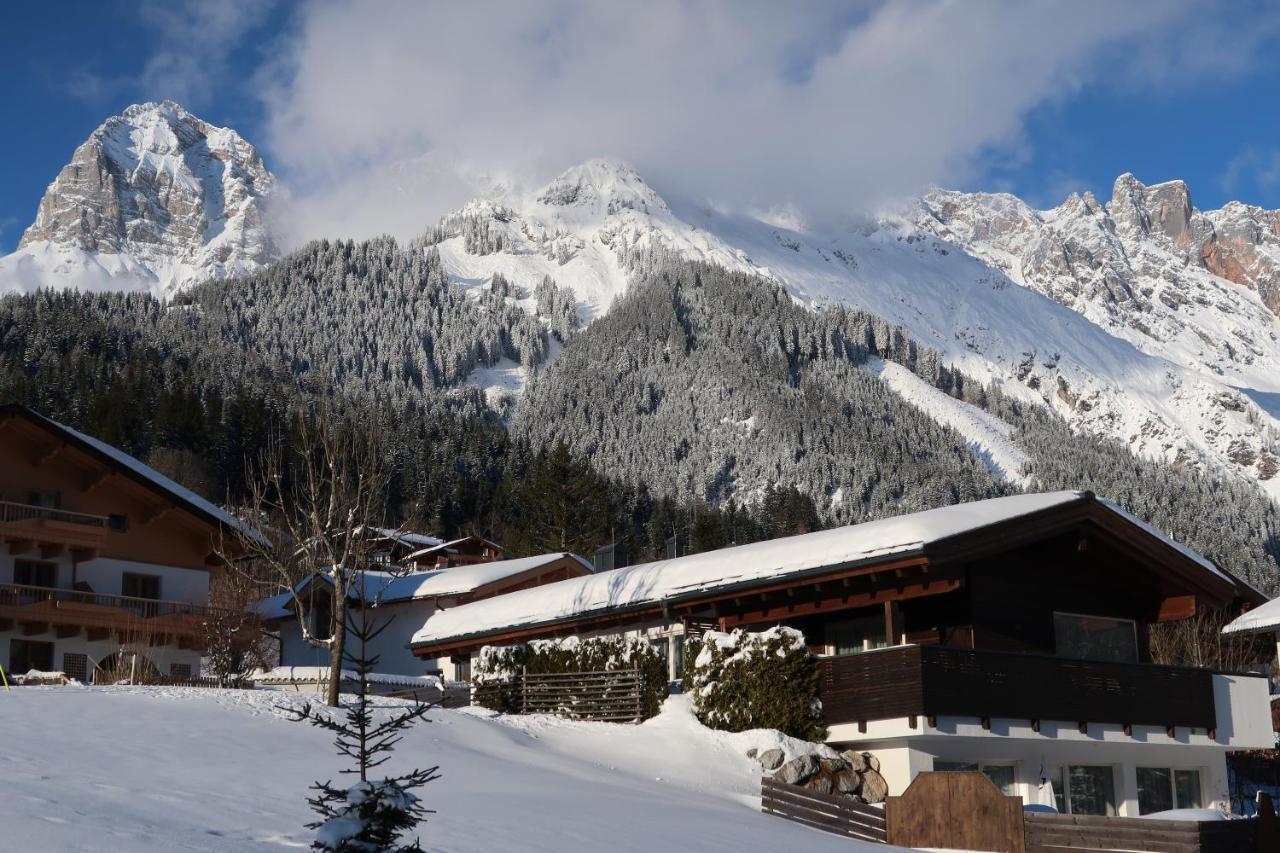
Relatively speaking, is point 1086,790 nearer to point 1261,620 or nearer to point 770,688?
point 770,688

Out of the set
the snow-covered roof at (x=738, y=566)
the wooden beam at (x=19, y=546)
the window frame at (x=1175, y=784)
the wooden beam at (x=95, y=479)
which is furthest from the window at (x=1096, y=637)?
the wooden beam at (x=19, y=546)

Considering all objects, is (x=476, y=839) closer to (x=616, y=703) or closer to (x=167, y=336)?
(x=616, y=703)

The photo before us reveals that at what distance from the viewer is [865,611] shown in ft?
93.6

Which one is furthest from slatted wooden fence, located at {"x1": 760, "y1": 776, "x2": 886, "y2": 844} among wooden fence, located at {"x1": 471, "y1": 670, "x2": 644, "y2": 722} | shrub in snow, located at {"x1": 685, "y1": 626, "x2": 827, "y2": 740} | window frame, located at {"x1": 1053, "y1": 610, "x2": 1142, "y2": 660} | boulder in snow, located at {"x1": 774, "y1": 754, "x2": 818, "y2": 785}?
window frame, located at {"x1": 1053, "y1": 610, "x2": 1142, "y2": 660}

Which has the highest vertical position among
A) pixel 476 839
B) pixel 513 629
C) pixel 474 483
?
pixel 474 483

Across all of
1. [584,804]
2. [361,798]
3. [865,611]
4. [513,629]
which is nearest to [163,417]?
[513,629]

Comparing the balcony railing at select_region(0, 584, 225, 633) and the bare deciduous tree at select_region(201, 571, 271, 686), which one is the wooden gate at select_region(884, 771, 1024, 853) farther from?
the balcony railing at select_region(0, 584, 225, 633)

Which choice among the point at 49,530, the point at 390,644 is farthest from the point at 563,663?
the point at 49,530

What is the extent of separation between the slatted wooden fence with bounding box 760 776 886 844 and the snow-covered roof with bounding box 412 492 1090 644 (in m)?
4.89

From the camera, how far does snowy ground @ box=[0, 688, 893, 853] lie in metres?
13.6

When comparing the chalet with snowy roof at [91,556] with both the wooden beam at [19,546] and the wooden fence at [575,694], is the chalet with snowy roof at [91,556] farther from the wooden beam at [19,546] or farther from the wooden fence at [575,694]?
the wooden fence at [575,694]

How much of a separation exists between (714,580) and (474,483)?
97916 mm

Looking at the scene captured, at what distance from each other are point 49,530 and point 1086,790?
93.2ft

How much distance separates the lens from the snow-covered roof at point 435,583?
4384cm
